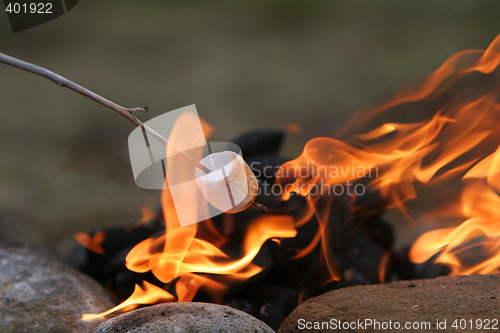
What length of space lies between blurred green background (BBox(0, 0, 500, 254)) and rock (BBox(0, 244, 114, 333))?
0.92m

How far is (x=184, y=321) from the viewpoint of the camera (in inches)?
62.2

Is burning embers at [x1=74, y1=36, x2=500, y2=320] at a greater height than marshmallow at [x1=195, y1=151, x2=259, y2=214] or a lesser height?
lesser

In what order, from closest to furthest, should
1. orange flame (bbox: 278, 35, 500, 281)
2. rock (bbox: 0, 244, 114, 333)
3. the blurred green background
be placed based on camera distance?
rock (bbox: 0, 244, 114, 333) → orange flame (bbox: 278, 35, 500, 281) → the blurred green background

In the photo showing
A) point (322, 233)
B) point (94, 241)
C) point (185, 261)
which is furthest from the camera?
point (94, 241)

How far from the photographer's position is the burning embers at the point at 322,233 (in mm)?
2178

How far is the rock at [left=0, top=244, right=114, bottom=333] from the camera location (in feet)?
6.40

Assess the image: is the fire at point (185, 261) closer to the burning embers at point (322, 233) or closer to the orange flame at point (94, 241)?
the burning embers at point (322, 233)

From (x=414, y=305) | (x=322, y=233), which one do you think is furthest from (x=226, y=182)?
(x=322, y=233)

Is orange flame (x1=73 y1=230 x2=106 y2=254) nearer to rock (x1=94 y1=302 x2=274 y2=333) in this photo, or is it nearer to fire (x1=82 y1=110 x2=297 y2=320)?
fire (x1=82 y1=110 x2=297 y2=320)

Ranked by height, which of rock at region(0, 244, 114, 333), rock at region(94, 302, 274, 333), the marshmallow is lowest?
rock at region(0, 244, 114, 333)

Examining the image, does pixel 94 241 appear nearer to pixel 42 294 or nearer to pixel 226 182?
pixel 42 294

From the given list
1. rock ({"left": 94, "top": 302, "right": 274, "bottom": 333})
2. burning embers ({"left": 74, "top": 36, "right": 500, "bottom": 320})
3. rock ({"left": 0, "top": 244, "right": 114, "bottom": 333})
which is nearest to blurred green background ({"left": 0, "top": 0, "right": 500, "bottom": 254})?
rock ({"left": 0, "top": 244, "right": 114, "bottom": 333})

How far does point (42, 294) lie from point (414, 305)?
165cm

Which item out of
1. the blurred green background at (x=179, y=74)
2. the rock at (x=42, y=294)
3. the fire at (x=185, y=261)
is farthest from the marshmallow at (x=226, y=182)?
the blurred green background at (x=179, y=74)
